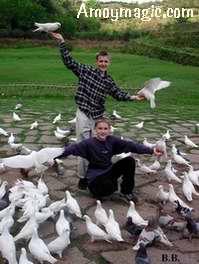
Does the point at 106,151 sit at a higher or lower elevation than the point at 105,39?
higher

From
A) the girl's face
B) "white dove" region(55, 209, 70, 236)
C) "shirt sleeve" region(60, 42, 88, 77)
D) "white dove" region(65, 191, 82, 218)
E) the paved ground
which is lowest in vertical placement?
the paved ground

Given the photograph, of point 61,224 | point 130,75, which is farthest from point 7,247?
point 130,75

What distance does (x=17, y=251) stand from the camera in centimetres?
418

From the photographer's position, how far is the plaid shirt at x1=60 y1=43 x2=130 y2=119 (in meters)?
5.73

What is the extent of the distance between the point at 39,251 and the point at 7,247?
0.25 metres

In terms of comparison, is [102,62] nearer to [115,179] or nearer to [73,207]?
[115,179]

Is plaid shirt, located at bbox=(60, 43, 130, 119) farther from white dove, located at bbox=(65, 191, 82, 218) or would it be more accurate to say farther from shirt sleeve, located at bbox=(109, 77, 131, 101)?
white dove, located at bbox=(65, 191, 82, 218)

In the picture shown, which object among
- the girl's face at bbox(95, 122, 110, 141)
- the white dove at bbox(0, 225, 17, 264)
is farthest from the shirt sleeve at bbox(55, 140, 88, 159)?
the white dove at bbox(0, 225, 17, 264)

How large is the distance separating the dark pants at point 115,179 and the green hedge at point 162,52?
21113mm

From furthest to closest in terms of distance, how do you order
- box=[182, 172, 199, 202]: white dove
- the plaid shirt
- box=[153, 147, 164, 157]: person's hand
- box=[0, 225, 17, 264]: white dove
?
the plaid shirt < box=[182, 172, 199, 202]: white dove < box=[153, 147, 164, 157]: person's hand < box=[0, 225, 17, 264]: white dove

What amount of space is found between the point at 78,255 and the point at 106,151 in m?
1.50

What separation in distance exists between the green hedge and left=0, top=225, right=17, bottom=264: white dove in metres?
22.7

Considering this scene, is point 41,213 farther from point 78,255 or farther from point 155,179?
point 155,179

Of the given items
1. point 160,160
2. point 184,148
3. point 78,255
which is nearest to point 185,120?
point 184,148
